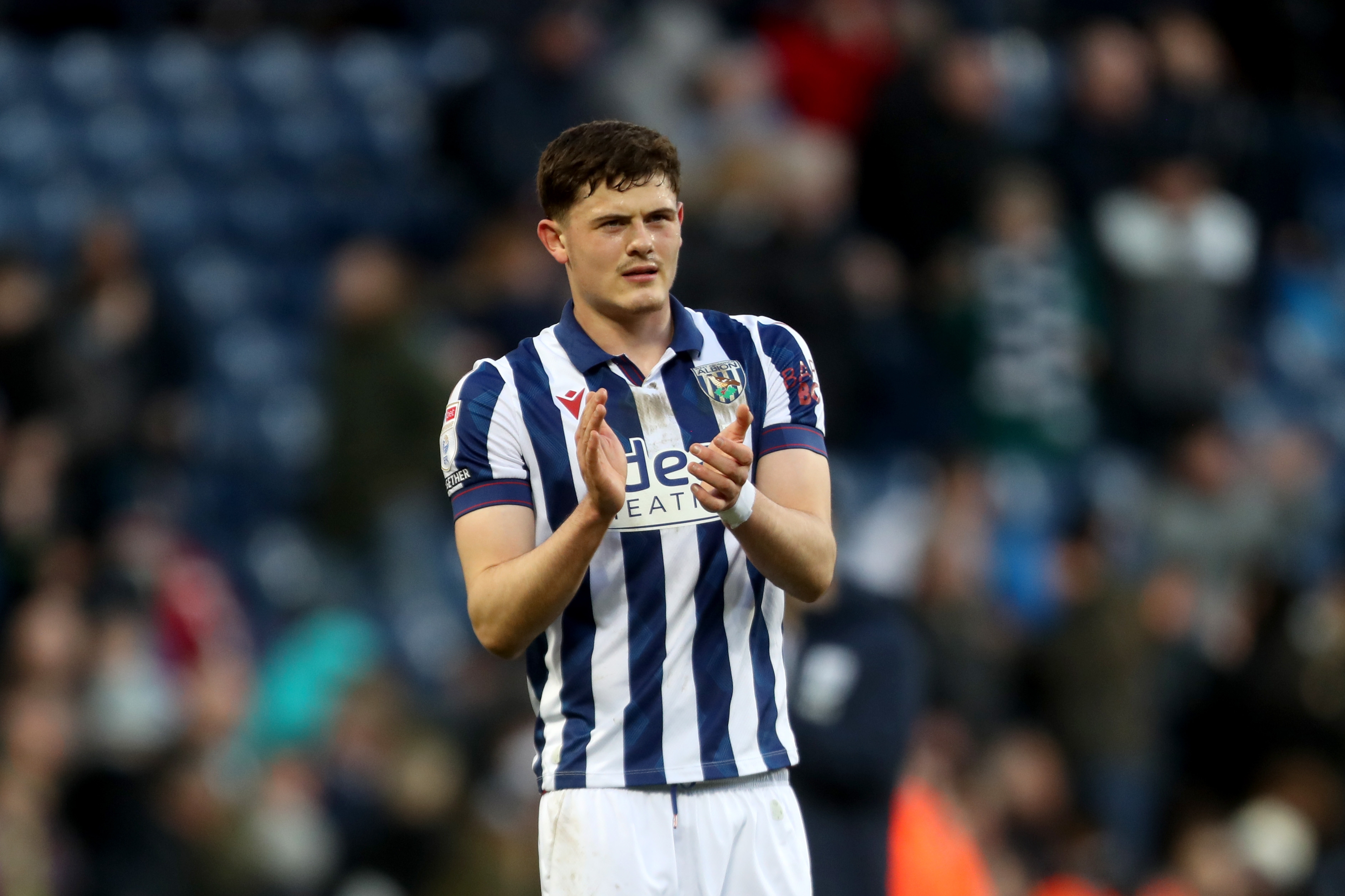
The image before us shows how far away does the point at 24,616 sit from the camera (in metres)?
9.16

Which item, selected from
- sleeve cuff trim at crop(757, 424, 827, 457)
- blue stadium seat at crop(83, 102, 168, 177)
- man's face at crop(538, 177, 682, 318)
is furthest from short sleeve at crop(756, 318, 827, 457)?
blue stadium seat at crop(83, 102, 168, 177)

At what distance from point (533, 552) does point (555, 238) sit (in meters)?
0.69

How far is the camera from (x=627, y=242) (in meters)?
3.86

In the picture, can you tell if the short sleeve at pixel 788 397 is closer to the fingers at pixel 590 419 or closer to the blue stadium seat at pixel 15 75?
the fingers at pixel 590 419

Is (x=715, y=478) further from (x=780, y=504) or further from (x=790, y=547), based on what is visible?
(x=780, y=504)

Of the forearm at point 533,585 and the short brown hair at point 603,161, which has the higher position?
the short brown hair at point 603,161

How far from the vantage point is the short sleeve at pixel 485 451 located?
3.91 m

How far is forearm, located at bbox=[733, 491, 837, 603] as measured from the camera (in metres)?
3.68

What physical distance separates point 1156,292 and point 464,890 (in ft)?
18.3

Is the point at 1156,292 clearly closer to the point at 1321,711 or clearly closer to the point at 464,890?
the point at 1321,711

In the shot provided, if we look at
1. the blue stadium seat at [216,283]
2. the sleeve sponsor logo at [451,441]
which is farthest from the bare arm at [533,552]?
the blue stadium seat at [216,283]

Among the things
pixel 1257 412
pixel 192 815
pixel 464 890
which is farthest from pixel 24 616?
pixel 1257 412

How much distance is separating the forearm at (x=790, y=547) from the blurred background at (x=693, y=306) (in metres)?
3.69

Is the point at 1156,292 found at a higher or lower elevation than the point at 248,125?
lower
